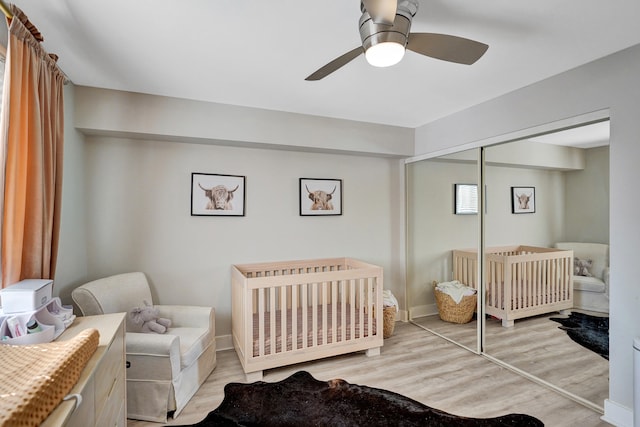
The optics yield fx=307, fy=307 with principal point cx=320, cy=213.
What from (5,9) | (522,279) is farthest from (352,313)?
(5,9)

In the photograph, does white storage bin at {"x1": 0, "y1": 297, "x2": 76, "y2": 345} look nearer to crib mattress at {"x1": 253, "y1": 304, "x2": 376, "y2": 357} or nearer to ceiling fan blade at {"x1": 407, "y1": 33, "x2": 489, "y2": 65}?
crib mattress at {"x1": 253, "y1": 304, "x2": 376, "y2": 357}

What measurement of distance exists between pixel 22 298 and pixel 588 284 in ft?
11.3

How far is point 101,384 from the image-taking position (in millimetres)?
1347

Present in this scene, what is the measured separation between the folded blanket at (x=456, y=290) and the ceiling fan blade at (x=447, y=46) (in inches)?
93.7

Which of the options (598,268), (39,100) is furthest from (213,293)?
(598,268)

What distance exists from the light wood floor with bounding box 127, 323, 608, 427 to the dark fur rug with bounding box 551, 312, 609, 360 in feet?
1.42

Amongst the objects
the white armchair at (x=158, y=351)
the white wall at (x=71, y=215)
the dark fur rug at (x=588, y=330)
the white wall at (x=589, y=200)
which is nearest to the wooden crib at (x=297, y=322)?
the white armchair at (x=158, y=351)

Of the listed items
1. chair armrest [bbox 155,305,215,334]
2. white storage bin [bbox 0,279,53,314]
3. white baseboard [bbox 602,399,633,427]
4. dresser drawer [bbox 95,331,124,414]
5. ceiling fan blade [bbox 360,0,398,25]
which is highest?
ceiling fan blade [bbox 360,0,398,25]

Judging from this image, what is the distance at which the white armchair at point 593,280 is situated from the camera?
2125mm

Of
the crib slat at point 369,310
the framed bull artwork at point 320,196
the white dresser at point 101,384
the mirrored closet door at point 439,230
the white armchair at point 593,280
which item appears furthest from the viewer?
the framed bull artwork at point 320,196

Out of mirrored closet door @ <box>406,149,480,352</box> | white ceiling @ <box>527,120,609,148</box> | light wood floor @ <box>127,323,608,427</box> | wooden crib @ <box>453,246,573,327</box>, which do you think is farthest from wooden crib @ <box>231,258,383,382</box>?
white ceiling @ <box>527,120,609,148</box>

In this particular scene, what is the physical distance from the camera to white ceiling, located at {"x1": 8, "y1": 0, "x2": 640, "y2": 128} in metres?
1.58

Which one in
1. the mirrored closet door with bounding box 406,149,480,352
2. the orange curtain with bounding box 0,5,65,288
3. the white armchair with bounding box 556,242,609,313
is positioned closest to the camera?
the orange curtain with bounding box 0,5,65,288

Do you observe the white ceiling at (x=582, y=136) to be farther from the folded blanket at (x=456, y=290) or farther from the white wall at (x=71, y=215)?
the white wall at (x=71, y=215)
